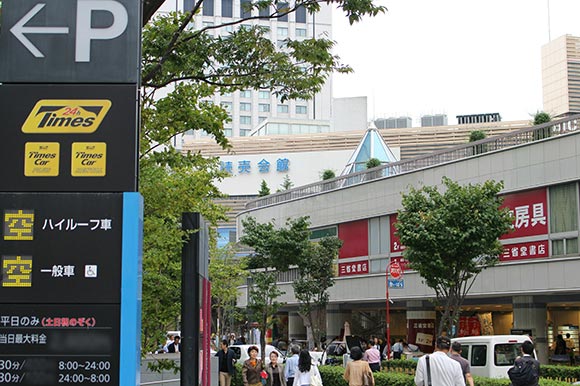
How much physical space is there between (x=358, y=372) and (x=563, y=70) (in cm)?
7700

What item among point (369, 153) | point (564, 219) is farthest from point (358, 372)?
point (369, 153)

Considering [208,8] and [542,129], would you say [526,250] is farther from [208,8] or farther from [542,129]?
[208,8]

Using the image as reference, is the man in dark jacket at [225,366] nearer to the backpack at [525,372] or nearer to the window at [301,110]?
the backpack at [525,372]

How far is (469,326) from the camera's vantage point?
37062 millimetres

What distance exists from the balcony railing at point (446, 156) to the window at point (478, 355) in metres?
12.2

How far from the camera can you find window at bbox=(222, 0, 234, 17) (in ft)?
342

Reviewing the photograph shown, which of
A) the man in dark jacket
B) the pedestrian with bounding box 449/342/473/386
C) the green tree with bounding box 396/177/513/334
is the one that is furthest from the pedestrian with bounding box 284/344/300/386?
the green tree with bounding box 396/177/513/334

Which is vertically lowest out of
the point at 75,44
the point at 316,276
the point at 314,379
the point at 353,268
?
the point at 314,379

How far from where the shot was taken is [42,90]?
6.43m

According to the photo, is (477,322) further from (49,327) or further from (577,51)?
(577,51)

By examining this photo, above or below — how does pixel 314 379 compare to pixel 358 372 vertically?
below

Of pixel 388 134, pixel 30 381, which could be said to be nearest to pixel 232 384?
pixel 30 381

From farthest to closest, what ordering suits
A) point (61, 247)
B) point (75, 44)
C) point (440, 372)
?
point (440, 372), point (75, 44), point (61, 247)

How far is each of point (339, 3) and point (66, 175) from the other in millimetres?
5720
